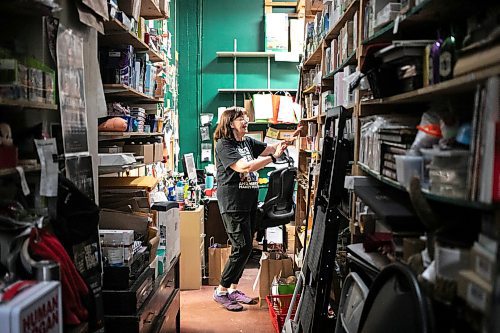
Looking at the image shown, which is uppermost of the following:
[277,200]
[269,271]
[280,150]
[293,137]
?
[293,137]

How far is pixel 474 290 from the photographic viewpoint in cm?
108

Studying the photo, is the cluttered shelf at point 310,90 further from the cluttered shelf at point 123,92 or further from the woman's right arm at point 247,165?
the cluttered shelf at point 123,92

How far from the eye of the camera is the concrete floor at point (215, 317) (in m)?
3.95

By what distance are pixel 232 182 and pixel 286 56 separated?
2.61 meters

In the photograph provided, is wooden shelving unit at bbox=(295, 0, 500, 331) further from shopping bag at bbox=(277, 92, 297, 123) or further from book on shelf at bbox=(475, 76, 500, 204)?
shopping bag at bbox=(277, 92, 297, 123)

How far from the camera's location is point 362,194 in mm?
1956

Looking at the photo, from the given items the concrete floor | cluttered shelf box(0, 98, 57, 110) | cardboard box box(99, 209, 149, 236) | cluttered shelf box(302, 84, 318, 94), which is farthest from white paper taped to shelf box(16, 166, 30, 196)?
cluttered shelf box(302, 84, 318, 94)

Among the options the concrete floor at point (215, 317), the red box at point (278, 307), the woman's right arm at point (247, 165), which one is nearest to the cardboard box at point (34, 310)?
the red box at point (278, 307)

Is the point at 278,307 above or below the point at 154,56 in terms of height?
below

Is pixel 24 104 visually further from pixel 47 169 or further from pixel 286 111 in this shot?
pixel 286 111

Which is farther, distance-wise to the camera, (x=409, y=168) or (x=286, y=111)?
(x=286, y=111)

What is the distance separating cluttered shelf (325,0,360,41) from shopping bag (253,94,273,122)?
267 centimetres

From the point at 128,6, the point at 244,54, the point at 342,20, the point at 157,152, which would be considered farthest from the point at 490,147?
the point at 244,54

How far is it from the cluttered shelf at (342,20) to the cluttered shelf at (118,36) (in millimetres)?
1214
